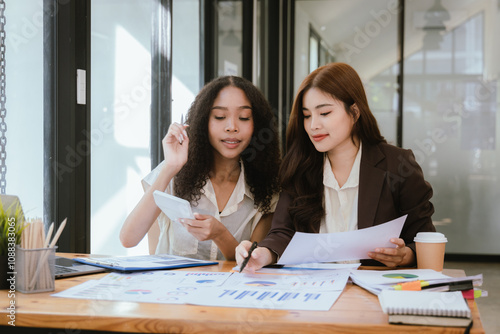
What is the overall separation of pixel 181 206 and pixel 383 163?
0.74 m

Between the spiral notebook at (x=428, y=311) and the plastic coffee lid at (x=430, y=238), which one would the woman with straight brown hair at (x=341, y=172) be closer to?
the plastic coffee lid at (x=430, y=238)

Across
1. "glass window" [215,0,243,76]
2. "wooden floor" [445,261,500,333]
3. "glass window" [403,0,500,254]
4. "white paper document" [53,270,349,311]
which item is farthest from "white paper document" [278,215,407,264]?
"glass window" [403,0,500,254]

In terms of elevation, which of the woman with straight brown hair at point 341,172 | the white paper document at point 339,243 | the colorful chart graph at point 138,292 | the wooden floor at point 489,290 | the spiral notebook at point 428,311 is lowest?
the wooden floor at point 489,290

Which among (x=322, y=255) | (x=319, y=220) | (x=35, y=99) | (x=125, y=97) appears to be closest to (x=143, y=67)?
(x=125, y=97)

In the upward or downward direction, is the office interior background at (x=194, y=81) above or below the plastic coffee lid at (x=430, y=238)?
above

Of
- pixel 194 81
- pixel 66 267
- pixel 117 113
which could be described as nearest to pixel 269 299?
pixel 66 267

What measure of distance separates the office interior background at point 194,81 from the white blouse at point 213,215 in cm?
32

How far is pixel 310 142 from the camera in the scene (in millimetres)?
1894

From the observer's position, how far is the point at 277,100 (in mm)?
4977

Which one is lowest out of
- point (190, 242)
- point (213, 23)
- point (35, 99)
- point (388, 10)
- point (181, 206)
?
point (190, 242)

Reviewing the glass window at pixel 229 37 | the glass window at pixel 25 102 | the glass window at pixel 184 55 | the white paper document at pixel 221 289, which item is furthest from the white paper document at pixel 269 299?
the glass window at pixel 229 37

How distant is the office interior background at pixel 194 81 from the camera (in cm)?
192

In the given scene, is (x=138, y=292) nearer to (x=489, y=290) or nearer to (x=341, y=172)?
(x=341, y=172)

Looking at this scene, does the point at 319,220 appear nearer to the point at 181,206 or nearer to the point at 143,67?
the point at 181,206
